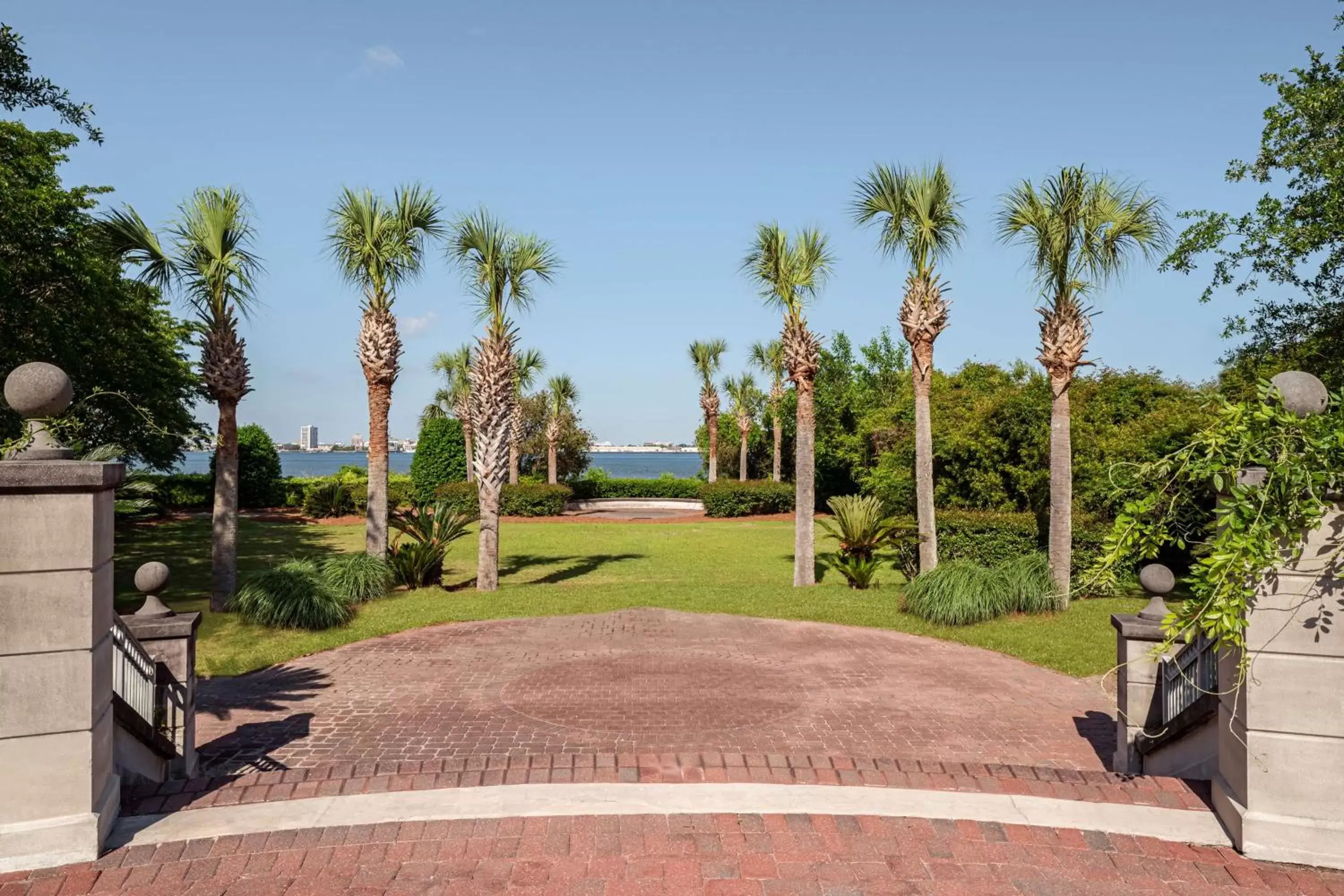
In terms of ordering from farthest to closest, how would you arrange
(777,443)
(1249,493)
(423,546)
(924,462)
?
1. (777,443)
2. (423,546)
3. (924,462)
4. (1249,493)

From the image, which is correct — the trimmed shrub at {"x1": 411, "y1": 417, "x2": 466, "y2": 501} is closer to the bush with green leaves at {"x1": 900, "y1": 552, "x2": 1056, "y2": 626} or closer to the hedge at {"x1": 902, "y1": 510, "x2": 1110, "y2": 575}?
the hedge at {"x1": 902, "y1": 510, "x2": 1110, "y2": 575}

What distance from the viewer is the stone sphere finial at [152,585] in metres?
6.59

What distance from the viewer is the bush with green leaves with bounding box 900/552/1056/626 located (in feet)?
40.3

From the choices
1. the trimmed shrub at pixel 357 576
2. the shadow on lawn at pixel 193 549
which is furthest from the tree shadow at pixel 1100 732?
the shadow on lawn at pixel 193 549

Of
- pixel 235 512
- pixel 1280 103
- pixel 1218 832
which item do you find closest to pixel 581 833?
pixel 1218 832

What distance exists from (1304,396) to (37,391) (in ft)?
22.8

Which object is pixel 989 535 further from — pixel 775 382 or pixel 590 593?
pixel 775 382

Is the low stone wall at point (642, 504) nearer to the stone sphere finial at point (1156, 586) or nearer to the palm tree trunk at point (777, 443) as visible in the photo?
the palm tree trunk at point (777, 443)

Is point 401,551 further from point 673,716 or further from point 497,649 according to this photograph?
point 673,716

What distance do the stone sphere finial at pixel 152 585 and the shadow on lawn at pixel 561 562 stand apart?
34.6 ft

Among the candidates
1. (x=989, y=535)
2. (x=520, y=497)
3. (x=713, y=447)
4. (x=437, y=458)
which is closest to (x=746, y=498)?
(x=713, y=447)

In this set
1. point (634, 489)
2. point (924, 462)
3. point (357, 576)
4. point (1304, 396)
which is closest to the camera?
point (1304, 396)

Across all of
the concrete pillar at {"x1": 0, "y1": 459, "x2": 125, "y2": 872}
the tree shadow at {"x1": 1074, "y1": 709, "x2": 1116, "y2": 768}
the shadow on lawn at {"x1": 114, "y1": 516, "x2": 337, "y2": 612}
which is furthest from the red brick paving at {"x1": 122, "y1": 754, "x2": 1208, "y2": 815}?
the shadow on lawn at {"x1": 114, "y1": 516, "x2": 337, "y2": 612}

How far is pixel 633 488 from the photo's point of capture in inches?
1635
